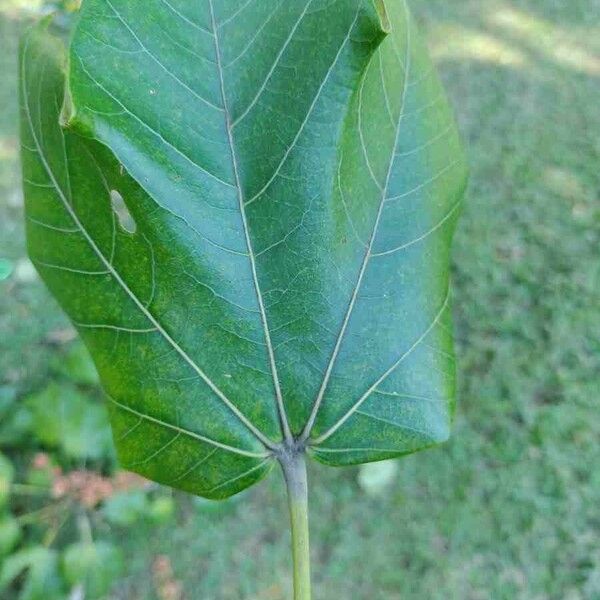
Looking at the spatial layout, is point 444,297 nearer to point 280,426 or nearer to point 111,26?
point 280,426

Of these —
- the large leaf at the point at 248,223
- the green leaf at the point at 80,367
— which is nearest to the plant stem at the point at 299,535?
the large leaf at the point at 248,223

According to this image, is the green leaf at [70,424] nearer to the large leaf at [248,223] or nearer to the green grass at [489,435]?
the green grass at [489,435]

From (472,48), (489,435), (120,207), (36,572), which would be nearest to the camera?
(120,207)

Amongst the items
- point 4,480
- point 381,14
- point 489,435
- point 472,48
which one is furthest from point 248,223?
point 472,48

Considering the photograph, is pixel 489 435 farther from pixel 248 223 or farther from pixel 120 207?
pixel 248 223

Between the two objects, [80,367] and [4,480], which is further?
[80,367]

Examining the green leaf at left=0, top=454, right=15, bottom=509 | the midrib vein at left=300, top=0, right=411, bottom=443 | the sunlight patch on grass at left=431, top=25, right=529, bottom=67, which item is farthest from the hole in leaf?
the sunlight patch on grass at left=431, top=25, right=529, bottom=67
